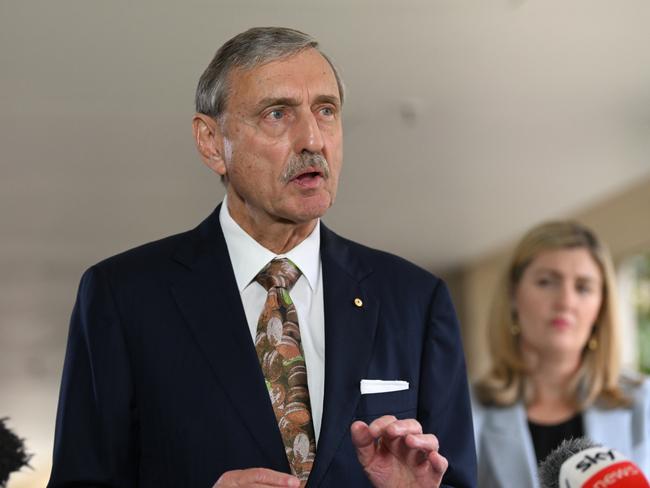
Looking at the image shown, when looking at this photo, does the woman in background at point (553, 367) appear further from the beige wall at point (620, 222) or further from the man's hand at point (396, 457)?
the beige wall at point (620, 222)

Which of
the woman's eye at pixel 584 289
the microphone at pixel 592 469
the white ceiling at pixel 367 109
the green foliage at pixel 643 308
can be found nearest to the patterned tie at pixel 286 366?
the microphone at pixel 592 469

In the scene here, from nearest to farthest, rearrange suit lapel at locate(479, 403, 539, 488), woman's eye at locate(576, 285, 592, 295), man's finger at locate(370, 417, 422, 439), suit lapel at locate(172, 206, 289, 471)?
man's finger at locate(370, 417, 422, 439) < suit lapel at locate(172, 206, 289, 471) < suit lapel at locate(479, 403, 539, 488) < woman's eye at locate(576, 285, 592, 295)

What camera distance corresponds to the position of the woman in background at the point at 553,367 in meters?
2.89

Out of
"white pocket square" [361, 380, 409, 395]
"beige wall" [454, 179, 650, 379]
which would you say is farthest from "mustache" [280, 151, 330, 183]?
"beige wall" [454, 179, 650, 379]

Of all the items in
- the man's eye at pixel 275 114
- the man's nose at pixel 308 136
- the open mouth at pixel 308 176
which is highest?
the man's eye at pixel 275 114

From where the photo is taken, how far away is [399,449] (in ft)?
4.75

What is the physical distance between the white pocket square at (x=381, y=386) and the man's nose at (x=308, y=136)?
34 cm

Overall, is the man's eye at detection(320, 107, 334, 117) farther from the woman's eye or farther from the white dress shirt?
the woman's eye

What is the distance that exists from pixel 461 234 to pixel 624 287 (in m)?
2.07

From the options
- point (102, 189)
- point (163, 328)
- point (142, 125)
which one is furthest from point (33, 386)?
point (163, 328)

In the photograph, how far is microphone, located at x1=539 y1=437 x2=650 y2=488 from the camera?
1232mm

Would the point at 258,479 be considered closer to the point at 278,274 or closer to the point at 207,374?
the point at 207,374

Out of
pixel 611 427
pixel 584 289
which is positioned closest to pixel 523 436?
pixel 611 427

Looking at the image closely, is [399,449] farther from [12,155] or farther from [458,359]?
[12,155]
